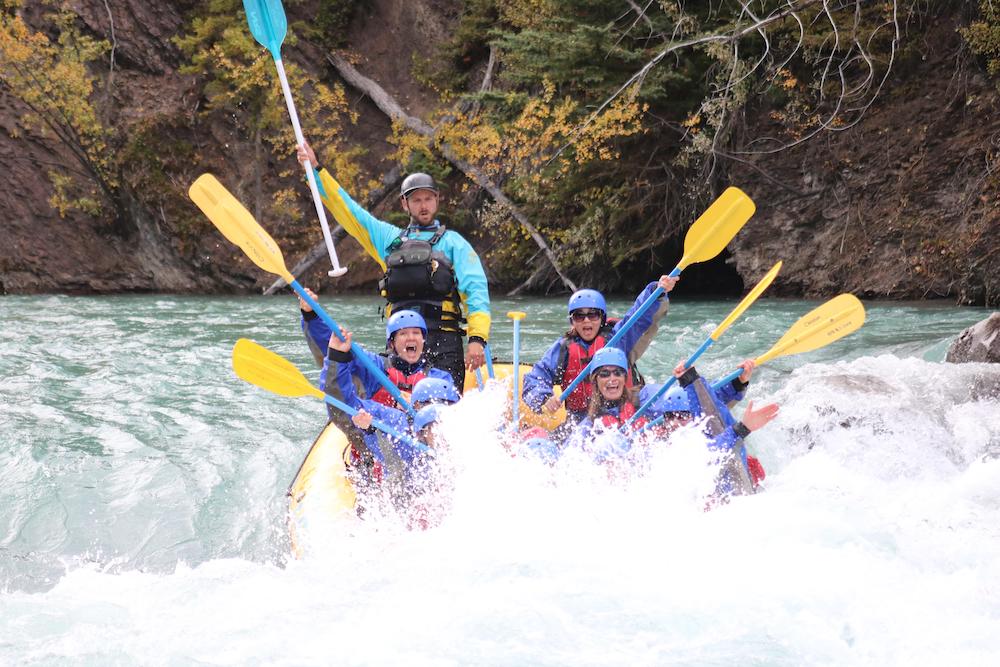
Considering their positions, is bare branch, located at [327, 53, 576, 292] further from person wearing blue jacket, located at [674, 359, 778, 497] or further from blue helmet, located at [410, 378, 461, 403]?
blue helmet, located at [410, 378, 461, 403]

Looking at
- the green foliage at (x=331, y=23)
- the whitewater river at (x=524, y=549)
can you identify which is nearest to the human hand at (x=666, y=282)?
the whitewater river at (x=524, y=549)

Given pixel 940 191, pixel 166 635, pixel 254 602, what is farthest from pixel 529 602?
pixel 940 191

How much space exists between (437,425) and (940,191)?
7.50 meters

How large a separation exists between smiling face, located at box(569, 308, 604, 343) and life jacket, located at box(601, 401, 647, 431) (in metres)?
0.53

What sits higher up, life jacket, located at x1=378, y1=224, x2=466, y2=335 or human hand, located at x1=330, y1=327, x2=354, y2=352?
life jacket, located at x1=378, y1=224, x2=466, y2=335

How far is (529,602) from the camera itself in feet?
9.60

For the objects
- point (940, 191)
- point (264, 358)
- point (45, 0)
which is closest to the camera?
point (264, 358)

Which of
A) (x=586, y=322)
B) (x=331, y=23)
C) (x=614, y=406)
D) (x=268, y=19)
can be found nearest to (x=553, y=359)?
(x=586, y=322)

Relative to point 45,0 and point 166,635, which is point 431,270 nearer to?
point 166,635

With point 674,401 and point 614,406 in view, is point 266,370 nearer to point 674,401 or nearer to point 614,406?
point 614,406

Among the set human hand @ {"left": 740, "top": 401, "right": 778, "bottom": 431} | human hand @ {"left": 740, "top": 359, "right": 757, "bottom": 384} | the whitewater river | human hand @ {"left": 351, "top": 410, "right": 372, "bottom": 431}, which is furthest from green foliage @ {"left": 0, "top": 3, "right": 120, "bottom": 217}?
human hand @ {"left": 740, "top": 401, "right": 778, "bottom": 431}

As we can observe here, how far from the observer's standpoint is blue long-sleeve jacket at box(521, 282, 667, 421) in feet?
15.4

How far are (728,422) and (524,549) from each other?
1234 mm

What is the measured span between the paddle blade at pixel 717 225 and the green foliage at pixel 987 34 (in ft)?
16.4
